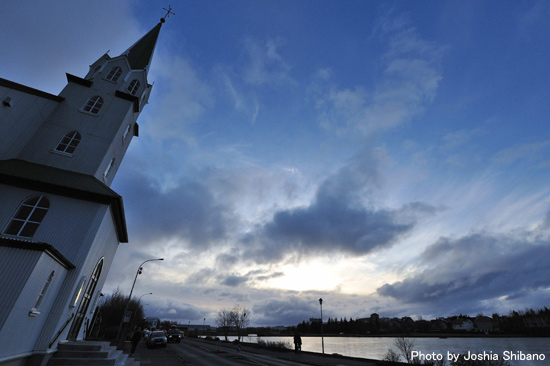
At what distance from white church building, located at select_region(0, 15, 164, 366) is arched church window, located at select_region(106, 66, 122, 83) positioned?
0.10m

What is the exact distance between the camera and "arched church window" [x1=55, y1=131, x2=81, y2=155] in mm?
18000

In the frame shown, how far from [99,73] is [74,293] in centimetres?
1946

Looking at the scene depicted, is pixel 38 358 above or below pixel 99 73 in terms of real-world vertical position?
below

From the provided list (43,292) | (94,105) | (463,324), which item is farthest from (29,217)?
(463,324)

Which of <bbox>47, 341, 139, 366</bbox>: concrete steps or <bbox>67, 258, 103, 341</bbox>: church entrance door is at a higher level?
<bbox>67, 258, 103, 341</bbox>: church entrance door

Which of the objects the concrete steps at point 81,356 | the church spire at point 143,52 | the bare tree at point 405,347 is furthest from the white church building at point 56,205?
the bare tree at point 405,347

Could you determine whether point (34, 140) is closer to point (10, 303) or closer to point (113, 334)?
point (10, 303)

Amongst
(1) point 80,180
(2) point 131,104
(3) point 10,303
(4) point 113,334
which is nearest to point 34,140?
(1) point 80,180

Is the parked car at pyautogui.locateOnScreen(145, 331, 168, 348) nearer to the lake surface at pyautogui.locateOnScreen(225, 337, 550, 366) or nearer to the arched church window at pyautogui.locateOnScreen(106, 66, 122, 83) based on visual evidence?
the lake surface at pyautogui.locateOnScreen(225, 337, 550, 366)

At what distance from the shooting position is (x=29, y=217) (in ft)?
43.8

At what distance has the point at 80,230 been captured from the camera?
1402 cm

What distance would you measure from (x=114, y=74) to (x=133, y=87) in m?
1.87

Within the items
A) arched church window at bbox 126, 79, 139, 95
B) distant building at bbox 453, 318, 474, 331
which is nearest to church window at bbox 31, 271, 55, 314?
arched church window at bbox 126, 79, 139, 95

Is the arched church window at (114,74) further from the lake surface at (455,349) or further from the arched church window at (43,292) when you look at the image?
the lake surface at (455,349)
